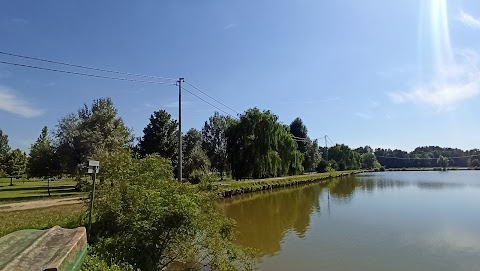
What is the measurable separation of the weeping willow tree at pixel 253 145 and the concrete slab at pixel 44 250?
1642 inches

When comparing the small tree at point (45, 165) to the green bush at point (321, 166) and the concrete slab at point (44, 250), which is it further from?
the green bush at point (321, 166)

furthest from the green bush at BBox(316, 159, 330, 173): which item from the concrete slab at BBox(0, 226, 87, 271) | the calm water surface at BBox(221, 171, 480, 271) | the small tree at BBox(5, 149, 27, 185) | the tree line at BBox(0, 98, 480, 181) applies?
the concrete slab at BBox(0, 226, 87, 271)

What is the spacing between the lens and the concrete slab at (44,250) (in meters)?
4.41

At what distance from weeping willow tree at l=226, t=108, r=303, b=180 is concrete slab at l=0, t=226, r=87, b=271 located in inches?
1642

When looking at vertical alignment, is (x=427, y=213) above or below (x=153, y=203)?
below

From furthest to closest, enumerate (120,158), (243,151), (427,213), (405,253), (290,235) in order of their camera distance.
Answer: (243,151), (427,213), (290,235), (405,253), (120,158)

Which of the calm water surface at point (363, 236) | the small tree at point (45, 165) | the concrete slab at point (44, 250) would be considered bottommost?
the calm water surface at point (363, 236)

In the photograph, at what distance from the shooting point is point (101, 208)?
32.4 feet

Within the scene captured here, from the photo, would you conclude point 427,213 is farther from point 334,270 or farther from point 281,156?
point 281,156

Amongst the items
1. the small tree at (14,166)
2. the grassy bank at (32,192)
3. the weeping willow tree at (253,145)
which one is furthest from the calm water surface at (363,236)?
the small tree at (14,166)

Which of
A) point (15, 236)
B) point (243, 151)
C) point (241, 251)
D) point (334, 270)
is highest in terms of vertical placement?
point (243, 151)

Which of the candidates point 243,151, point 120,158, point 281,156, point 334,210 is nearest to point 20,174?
point 243,151

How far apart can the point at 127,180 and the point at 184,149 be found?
3759 cm

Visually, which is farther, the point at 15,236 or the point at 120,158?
the point at 120,158
